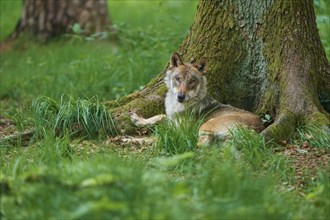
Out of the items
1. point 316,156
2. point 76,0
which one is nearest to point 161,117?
point 316,156

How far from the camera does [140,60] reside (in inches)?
440

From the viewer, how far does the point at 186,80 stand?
7773 millimetres

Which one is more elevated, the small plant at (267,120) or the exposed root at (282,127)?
the exposed root at (282,127)

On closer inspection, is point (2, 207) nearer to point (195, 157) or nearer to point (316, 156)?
point (195, 157)

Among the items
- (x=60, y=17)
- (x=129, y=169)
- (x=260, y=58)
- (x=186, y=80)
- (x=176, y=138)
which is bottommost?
(x=60, y=17)

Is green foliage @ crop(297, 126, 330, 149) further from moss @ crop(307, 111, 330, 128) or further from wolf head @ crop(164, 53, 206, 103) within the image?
wolf head @ crop(164, 53, 206, 103)

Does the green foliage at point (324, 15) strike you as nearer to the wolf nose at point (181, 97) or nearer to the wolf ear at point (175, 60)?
the wolf ear at point (175, 60)

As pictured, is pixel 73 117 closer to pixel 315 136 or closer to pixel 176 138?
pixel 176 138

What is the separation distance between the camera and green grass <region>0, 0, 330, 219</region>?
13.1ft

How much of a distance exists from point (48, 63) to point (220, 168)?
7.89m

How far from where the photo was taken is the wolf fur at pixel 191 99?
7.48 meters

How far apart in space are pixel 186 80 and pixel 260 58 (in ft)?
3.05

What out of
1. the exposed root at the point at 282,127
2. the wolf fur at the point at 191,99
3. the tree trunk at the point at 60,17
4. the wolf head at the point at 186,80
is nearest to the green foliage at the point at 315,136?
the exposed root at the point at 282,127

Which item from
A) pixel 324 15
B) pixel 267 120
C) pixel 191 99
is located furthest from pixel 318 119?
pixel 324 15
